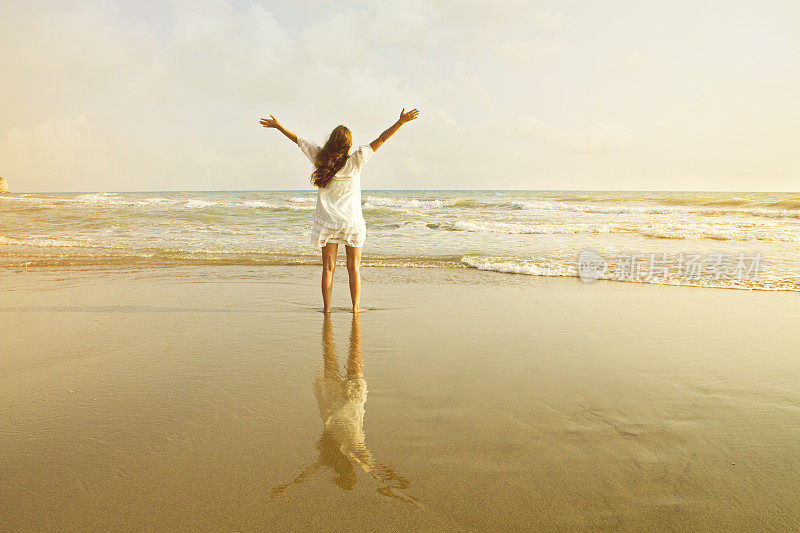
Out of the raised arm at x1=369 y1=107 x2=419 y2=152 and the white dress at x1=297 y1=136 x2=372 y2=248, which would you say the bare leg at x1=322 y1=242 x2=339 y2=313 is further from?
the raised arm at x1=369 y1=107 x2=419 y2=152

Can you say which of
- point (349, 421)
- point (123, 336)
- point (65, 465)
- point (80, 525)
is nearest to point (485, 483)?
point (349, 421)

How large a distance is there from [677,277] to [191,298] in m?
6.63

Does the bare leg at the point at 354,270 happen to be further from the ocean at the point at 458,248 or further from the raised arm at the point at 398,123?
the ocean at the point at 458,248

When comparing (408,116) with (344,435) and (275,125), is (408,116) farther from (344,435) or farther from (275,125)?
(344,435)

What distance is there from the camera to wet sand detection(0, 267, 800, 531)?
1848 millimetres

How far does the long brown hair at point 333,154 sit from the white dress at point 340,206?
2.5 inches

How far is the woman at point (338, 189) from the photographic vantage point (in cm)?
Result: 449

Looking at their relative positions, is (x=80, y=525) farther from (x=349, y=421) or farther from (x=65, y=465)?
(x=349, y=421)

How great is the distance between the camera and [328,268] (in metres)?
5.02

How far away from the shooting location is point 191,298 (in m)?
5.73

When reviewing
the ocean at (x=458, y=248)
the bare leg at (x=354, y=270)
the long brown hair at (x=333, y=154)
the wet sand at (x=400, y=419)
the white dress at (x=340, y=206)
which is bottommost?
the wet sand at (x=400, y=419)

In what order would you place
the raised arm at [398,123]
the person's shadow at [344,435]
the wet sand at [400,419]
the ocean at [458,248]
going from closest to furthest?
the wet sand at [400,419] < the person's shadow at [344,435] < the raised arm at [398,123] < the ocean at [458,248]

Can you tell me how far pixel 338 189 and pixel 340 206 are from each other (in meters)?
0.17

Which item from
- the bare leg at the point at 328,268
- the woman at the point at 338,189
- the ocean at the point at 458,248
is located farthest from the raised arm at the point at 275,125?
the ocean at the point at 458,248
